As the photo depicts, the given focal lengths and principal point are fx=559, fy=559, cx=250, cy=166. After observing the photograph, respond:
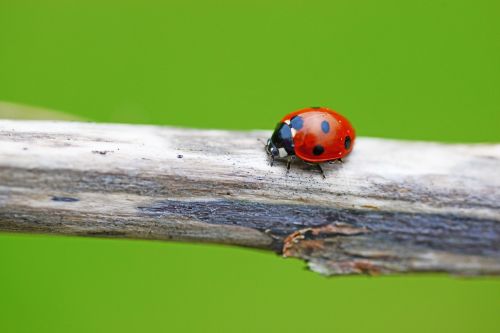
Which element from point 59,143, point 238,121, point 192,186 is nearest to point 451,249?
point 192,186

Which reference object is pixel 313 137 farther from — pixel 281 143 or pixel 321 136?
pixel 281 143

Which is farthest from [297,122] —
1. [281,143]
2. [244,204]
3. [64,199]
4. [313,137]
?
[64,199]

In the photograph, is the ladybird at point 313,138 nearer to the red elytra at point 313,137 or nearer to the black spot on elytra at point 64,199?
the red elytra at point 313,137

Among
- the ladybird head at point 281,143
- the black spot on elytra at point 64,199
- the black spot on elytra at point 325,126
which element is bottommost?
the black spot on elytra at point 64,199

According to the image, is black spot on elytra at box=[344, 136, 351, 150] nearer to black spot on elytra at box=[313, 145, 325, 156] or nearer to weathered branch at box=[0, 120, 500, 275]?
black spot on elytra at box=[313, 145, 325, 156]

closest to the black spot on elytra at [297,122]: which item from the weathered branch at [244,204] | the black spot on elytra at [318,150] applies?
the black spot on elytra at [318,150]

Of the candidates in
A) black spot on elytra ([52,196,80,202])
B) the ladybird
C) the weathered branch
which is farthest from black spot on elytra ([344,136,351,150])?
black spot on elytra ([52,196,80,202])
